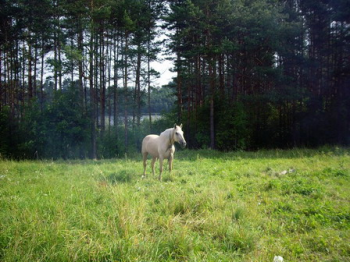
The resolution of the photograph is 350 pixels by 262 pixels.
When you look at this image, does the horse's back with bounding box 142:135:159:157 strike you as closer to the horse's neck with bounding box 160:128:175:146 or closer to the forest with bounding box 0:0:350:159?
the horse's neck with bounding box 160:128:175:146

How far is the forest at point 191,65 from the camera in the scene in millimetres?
19359

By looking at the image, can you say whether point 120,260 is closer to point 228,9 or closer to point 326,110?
point 228,9

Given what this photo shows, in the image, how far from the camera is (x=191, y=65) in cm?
2217

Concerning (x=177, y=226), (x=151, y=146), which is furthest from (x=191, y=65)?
(x=177, y=226)

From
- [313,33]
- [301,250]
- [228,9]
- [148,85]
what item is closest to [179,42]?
[228,9]

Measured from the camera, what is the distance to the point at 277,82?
20.4m

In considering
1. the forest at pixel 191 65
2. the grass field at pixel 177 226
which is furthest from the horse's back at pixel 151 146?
the forest at pixel 191 65

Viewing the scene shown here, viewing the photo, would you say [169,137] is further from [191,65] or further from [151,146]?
[191,65]

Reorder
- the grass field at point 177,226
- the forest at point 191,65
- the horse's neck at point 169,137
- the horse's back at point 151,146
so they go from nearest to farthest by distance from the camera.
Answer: the grass field at point 177,226 → the horse's neck at point 169,137 → the horse's back at point 151,146 → the forest at point 191,65

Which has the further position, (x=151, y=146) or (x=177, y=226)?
(x=151, y=146)

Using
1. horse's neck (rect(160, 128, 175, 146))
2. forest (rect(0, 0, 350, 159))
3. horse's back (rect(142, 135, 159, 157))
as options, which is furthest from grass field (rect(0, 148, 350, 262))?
forest (rect(0, 0, 350, 159))

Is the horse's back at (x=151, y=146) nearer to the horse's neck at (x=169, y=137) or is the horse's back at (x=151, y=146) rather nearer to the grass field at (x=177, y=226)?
the horse's neck at (x=169, y=137)

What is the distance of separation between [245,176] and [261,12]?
16.5m

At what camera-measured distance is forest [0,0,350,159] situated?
1936cm
